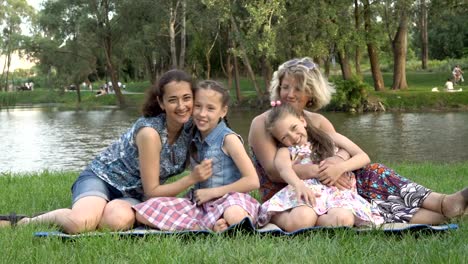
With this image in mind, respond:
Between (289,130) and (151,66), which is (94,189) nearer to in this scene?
(289,130)

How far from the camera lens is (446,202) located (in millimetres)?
4301

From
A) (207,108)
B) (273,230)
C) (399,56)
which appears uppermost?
(399,56)

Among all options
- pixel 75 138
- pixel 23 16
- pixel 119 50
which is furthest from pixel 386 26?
pixel 23 16

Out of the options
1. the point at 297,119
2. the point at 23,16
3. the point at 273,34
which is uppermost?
the point at 23,16

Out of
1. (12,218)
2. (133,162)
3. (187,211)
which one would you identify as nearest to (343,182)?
(187,211)

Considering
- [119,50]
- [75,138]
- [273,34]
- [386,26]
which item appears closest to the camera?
[75,138]

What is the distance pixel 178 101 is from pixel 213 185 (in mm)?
678

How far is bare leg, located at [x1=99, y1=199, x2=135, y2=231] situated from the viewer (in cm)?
418

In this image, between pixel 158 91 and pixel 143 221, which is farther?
pixel 158 91

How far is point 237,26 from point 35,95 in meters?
26.3

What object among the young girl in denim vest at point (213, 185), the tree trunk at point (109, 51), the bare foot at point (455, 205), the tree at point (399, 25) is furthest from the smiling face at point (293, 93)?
the tree trunk at point (109, 51)

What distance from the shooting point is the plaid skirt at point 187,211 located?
13.7ft

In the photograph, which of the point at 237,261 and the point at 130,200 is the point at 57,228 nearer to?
the point at 130,200

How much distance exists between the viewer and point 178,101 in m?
4.52
